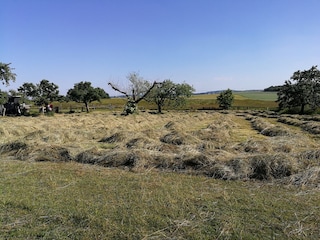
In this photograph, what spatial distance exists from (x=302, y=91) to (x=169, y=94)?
2057cm

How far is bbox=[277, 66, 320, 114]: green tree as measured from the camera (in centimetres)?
3759

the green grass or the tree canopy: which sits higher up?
the tree canopy

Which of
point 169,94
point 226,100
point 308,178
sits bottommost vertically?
point 308,178

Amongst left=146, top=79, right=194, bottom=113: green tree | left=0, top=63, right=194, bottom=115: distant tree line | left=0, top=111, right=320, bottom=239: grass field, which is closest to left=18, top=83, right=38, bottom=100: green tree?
left=0, top=63, right=194, bottom=115: distant tree line

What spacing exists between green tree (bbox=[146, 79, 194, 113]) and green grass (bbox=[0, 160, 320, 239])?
39.0 meters

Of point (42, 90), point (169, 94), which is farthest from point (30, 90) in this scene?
point (169, 94)

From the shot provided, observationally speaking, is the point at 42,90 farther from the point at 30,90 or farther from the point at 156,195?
the point at 156,195

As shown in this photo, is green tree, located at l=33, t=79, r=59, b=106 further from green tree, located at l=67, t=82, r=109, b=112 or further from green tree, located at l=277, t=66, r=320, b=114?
green tree, located at l=277, t=66, r=320, b=114

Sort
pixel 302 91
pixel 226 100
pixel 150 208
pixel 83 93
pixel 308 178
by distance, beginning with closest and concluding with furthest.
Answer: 1. pixel 150 208
2. pixel 308 178
3. pixel 302 91
4. pixel 83 93
5. pixel 226 100

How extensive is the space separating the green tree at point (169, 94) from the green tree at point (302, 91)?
15.8m

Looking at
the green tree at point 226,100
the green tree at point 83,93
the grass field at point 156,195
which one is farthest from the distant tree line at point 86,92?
the grass field at point 156,195

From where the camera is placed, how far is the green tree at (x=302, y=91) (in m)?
37.6

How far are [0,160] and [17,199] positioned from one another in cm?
366

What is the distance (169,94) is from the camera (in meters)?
46.8
